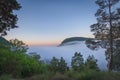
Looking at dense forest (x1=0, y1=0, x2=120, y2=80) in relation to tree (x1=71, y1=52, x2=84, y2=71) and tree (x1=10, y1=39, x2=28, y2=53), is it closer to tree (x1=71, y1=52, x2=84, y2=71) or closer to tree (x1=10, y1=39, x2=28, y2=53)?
tree (x1=10, y1=39, x2=28, y2=53)

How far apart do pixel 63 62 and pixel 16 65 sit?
165 feet

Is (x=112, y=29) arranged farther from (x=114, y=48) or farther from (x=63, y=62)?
(x=63, y=62)

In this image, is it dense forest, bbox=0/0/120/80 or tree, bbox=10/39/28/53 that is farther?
tree, bbox=10/39/28/53

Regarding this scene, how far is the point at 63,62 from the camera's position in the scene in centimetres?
7881

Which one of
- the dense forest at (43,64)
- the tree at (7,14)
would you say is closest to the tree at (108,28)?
the dense forest at (43,64)

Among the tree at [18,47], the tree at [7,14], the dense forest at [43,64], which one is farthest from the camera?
the tree at [18,47]

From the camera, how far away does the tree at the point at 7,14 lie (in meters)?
22.6

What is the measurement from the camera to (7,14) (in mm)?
22875

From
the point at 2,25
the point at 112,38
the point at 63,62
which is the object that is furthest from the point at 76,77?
the point at 63,62

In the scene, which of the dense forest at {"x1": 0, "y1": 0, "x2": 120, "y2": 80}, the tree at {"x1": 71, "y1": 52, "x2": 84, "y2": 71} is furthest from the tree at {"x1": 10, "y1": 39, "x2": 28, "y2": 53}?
the tree at {"x1": 71, "y1": 52, "x2": 84, "y2": 71}

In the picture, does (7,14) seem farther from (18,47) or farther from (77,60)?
(77,60)

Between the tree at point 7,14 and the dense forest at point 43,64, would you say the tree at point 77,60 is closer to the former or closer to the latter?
the dense forest at point 43,64

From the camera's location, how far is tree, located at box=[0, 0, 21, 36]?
74.1 feet

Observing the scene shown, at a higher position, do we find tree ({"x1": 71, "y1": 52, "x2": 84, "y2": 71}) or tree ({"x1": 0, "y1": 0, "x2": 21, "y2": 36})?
tree ({"x1": 0, "y1": 0, "x2": 21, "y2": 36})
